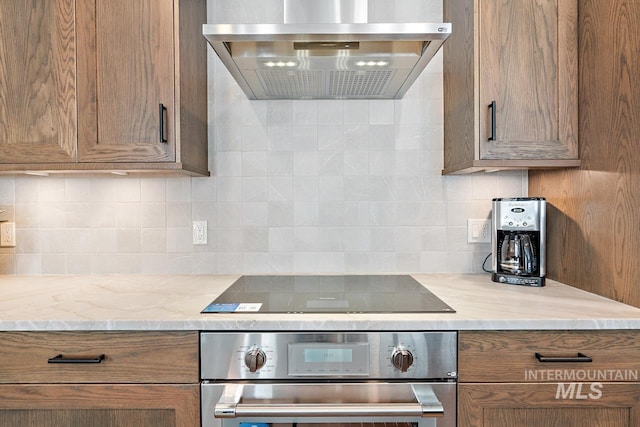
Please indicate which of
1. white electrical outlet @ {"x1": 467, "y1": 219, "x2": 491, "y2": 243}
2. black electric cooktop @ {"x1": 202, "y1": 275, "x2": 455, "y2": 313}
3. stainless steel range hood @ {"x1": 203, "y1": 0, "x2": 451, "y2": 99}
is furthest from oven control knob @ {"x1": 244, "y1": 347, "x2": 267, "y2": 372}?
white electrical outlet @ {"x1": 467, "y1": 219, "x2": 491, "y2": 243}

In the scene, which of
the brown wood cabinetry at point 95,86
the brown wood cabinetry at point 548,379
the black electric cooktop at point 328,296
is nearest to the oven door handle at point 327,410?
the brown wood cabinetry at point 548,379

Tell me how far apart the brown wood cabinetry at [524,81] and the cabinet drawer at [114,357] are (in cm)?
118

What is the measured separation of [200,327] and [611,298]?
1327 mm

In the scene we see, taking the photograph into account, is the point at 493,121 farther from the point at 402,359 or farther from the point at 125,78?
the point at 125,78

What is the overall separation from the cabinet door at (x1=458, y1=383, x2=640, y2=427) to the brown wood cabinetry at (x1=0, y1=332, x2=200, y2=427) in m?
0.80

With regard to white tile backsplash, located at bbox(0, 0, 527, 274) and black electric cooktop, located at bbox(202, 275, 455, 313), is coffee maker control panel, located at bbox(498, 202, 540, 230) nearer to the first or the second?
white tile backsplash, located at bbox(0, 0, 527, 274)

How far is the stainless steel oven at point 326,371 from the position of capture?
1147 millimetres

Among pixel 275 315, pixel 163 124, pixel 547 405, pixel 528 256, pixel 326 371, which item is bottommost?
pixel 547 405

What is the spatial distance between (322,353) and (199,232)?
93 centimetres

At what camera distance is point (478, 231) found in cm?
184

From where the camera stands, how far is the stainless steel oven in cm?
115

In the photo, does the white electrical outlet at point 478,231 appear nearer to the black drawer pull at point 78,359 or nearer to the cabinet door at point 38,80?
the black drawer pull at point 78,359

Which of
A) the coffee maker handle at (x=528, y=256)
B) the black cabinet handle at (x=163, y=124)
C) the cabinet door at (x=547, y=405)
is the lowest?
the cabinet door at (x=547, y=405)

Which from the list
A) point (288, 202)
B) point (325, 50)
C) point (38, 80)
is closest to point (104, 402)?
point (288, 202)
